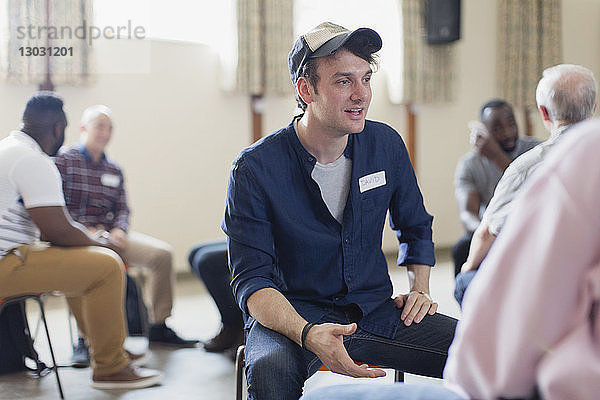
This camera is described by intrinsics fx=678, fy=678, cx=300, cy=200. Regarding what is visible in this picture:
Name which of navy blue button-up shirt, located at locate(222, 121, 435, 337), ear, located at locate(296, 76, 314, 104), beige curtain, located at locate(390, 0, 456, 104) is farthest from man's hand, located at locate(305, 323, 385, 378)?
beige curtain, located at locate(390, 0, 456, 104)

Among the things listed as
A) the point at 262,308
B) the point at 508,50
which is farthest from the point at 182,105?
the point at 262,308

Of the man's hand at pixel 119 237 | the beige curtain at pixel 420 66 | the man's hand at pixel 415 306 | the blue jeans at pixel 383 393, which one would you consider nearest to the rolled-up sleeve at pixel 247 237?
the man's hand at pixel 415 306

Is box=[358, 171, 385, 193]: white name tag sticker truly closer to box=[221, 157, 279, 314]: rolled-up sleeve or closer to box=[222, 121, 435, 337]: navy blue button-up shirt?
box=[222, 121, 435, 337]: navy blue button-up shirt

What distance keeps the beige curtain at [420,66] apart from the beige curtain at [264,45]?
4.12 ft

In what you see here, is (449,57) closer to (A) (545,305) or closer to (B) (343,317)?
(B) (343,317)

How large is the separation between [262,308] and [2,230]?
167cm

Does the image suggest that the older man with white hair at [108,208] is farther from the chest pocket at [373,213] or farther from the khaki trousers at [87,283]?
the chest pocket at [373,213]

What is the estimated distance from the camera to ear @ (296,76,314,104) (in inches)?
75.4

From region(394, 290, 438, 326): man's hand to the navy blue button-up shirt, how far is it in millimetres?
26

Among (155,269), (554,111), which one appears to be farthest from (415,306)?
(155,269)

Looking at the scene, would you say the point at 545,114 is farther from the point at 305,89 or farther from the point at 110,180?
the point at 110,180

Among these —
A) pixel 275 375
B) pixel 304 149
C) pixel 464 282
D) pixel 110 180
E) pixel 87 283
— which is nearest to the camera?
pixel 275 375

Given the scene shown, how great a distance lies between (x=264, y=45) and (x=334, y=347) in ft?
15.4

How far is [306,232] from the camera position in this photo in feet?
5.96
